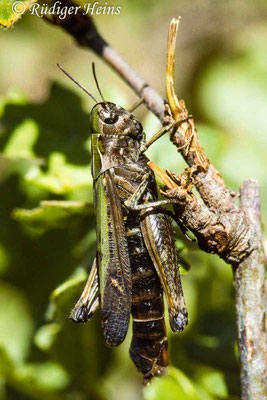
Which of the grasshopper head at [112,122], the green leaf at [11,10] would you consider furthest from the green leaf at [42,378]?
the green leaf at [11,10]

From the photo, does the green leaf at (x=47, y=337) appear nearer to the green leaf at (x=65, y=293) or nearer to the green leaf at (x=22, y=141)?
the green leaf at (x=65, y=293)

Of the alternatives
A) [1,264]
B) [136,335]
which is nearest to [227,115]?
[1,264]

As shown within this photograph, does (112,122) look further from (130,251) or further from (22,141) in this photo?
(130,251)

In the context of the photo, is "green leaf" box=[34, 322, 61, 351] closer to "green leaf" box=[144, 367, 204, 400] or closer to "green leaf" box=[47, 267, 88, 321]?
"green leaf" box=[47, 267, 88, 321]

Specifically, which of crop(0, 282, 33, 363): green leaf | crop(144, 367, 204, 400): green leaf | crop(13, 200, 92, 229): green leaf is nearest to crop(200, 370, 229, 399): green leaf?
crop(144, 367, 204, 400): green leaf

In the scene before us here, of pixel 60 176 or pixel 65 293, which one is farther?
pixel 60 176

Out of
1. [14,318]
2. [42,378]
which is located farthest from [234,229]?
[14,318]
